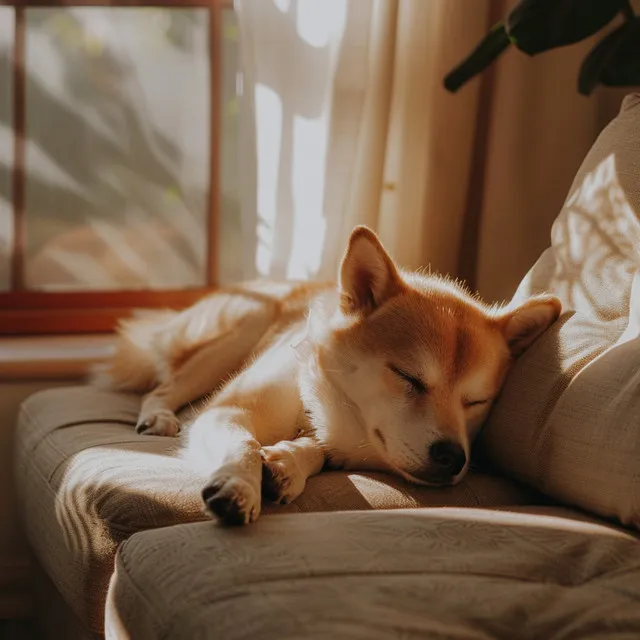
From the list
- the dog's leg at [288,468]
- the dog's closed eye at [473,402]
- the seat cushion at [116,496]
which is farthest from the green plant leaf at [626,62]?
the dog's leg at [288,468]

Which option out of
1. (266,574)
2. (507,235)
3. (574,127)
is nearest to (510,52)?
(574,127)

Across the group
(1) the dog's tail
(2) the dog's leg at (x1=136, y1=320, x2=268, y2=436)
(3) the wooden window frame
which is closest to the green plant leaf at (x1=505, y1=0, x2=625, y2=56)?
(2) the dog's leg at (x1=136, y1=320, x2=268, y2=436)

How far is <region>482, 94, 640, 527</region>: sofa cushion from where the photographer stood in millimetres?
1379

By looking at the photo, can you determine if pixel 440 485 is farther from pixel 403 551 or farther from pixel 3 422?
pixel 3 422

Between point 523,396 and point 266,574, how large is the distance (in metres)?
0.70

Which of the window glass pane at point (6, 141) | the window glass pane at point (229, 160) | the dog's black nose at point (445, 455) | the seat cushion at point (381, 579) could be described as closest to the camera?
the seat cushion at point (381, 579)

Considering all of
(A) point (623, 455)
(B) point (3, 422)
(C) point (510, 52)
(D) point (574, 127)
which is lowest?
(B) point (3, 422)

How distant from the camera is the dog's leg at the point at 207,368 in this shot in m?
2.24

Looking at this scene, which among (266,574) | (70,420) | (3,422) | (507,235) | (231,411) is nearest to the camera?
(266,574)

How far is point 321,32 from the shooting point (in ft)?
8.42

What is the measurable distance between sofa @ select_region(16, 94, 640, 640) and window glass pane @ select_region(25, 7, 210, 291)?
994mm

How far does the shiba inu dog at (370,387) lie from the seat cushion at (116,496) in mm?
40

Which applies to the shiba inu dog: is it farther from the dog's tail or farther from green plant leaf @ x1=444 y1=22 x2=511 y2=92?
green plant leaf @ x1=444 y1=22 x2=511 y2=92

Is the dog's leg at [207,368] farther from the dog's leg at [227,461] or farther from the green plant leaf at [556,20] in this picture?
the green plant leaf at [556,20]
